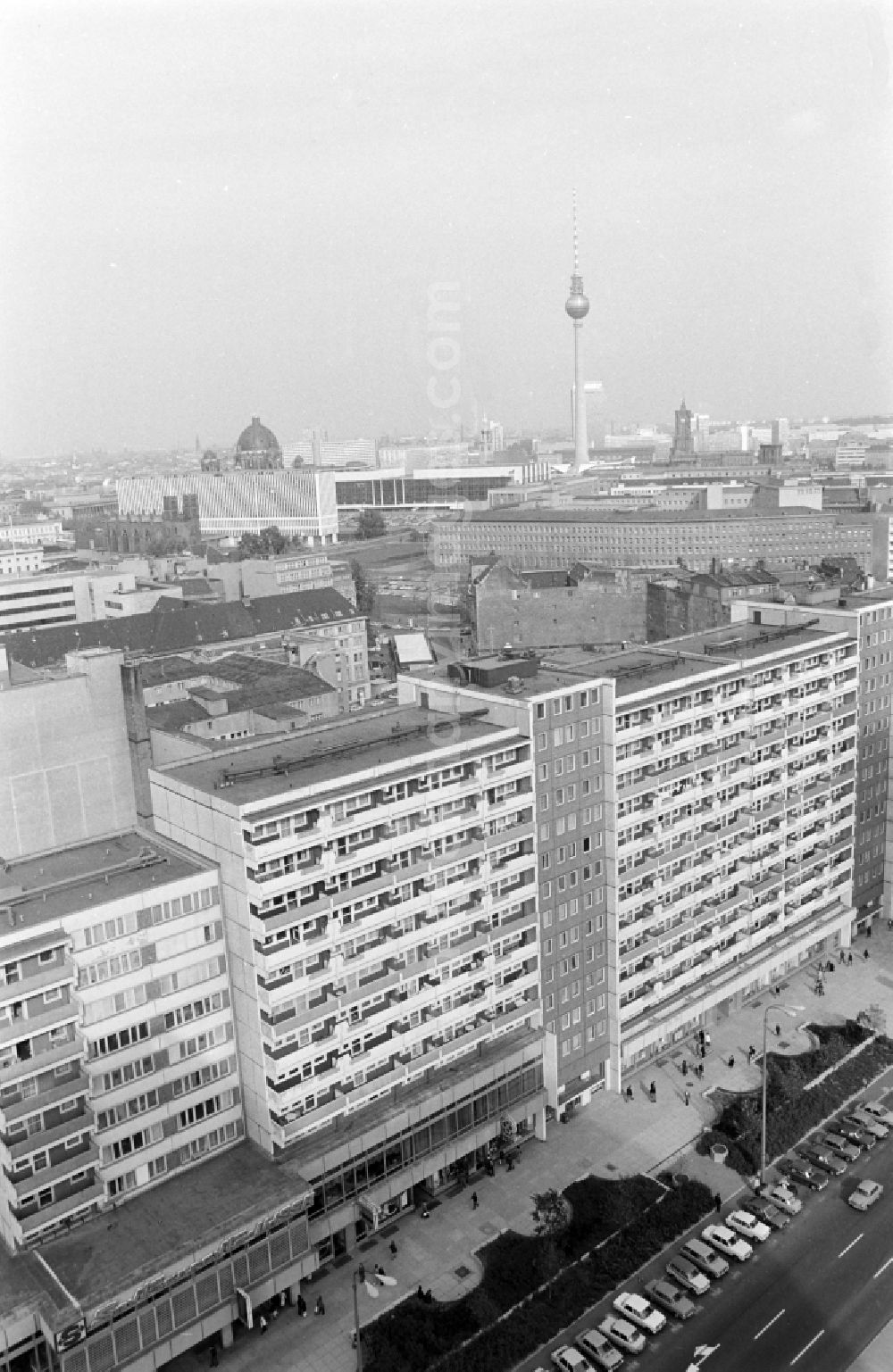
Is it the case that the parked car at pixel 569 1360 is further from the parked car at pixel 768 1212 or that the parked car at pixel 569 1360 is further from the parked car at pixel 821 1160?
the parked car at pixel 821 1160

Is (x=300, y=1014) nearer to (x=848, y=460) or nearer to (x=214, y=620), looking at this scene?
(x=214, y=620)

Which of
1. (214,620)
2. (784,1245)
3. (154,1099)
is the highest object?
(214,620)

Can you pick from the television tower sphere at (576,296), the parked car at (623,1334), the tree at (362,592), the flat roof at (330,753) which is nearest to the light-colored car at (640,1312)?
the parked car at (623,1334)

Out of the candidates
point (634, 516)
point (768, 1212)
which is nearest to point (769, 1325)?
point (768, 1212)

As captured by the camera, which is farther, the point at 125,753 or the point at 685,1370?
the point at 125,753

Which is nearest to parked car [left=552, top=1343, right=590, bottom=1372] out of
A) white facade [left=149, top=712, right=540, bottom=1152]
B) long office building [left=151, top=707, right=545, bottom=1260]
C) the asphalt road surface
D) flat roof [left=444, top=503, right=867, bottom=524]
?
the asphalt road surface

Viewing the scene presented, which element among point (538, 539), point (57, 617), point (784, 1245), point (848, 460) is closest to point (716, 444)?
point (848, 460)

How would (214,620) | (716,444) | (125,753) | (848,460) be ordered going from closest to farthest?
(125,753), (214,620), (848,460), (716,444)
